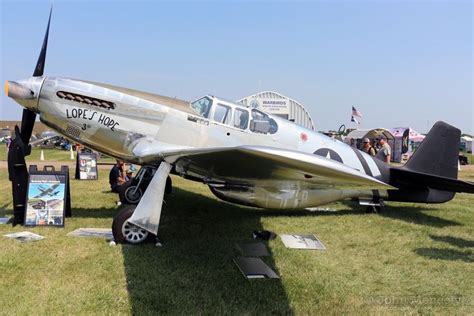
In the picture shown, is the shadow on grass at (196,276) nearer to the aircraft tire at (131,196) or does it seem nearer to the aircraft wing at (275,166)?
the aircraft tire at (131,196)

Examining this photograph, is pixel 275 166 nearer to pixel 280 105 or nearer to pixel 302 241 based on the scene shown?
pixel 302 241

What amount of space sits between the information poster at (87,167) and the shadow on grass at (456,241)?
10.9 metres

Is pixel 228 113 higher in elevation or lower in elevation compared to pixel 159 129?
higher

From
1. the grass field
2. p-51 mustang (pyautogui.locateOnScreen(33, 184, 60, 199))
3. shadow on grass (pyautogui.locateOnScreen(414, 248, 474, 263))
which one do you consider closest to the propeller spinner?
p-51 mustang (pyautogui.locateOnScreen(33, 184, 60, 199))

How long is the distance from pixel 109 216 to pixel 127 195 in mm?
618

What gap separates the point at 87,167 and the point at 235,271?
412 inches

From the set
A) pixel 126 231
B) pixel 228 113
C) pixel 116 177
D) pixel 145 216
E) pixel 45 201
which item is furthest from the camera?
pixel 116 177

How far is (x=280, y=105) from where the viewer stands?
36.6m

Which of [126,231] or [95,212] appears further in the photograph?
[95,212]

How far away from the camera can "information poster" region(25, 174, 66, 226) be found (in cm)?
641

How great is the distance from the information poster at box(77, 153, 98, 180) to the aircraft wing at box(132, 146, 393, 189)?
30.9 ft

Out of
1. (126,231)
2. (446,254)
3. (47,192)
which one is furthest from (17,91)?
(446,254)

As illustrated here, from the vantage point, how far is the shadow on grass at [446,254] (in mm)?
5453

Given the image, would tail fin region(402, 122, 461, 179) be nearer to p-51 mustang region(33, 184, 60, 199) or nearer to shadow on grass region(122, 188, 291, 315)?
shadow on grass region(122, 188, 291, 315)
